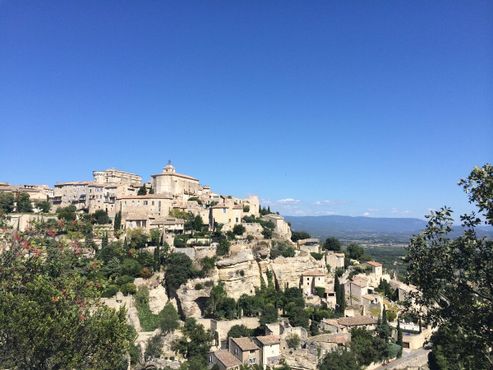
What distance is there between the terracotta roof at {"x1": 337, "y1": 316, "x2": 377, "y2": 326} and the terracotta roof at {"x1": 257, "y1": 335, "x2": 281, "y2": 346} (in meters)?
7.30

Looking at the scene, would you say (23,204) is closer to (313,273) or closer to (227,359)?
(227,359)

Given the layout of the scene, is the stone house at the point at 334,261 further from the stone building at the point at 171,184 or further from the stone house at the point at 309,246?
the stone building at the point at 171,184

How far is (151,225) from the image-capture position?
4978 centimetres

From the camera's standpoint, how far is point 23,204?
5416 cm

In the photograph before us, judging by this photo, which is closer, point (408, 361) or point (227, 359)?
point (227, 359)

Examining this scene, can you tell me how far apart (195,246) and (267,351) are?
15.8 meters

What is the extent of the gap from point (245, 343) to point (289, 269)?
44.7ft

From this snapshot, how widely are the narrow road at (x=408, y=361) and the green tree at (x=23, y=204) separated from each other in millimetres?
47535

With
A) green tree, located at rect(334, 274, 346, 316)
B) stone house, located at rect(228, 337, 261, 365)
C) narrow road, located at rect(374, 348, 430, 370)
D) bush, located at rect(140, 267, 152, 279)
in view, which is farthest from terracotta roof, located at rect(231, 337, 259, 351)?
green tree, located at rect(334, 274, 346, 316)

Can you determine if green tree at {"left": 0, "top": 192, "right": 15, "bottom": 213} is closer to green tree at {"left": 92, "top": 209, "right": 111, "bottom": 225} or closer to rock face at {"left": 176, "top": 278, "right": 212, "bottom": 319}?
green tree at {"left": 92, "top": 209, "right": 111, "bottom": 225}

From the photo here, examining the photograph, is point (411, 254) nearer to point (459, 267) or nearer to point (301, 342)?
point (459, 267)

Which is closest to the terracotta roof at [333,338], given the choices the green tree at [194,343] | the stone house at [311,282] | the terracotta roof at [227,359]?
the terracotta roof at [227,359]

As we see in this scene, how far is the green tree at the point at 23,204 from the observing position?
53.9 metres

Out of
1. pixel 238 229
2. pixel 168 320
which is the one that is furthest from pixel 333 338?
pixel 238 229
